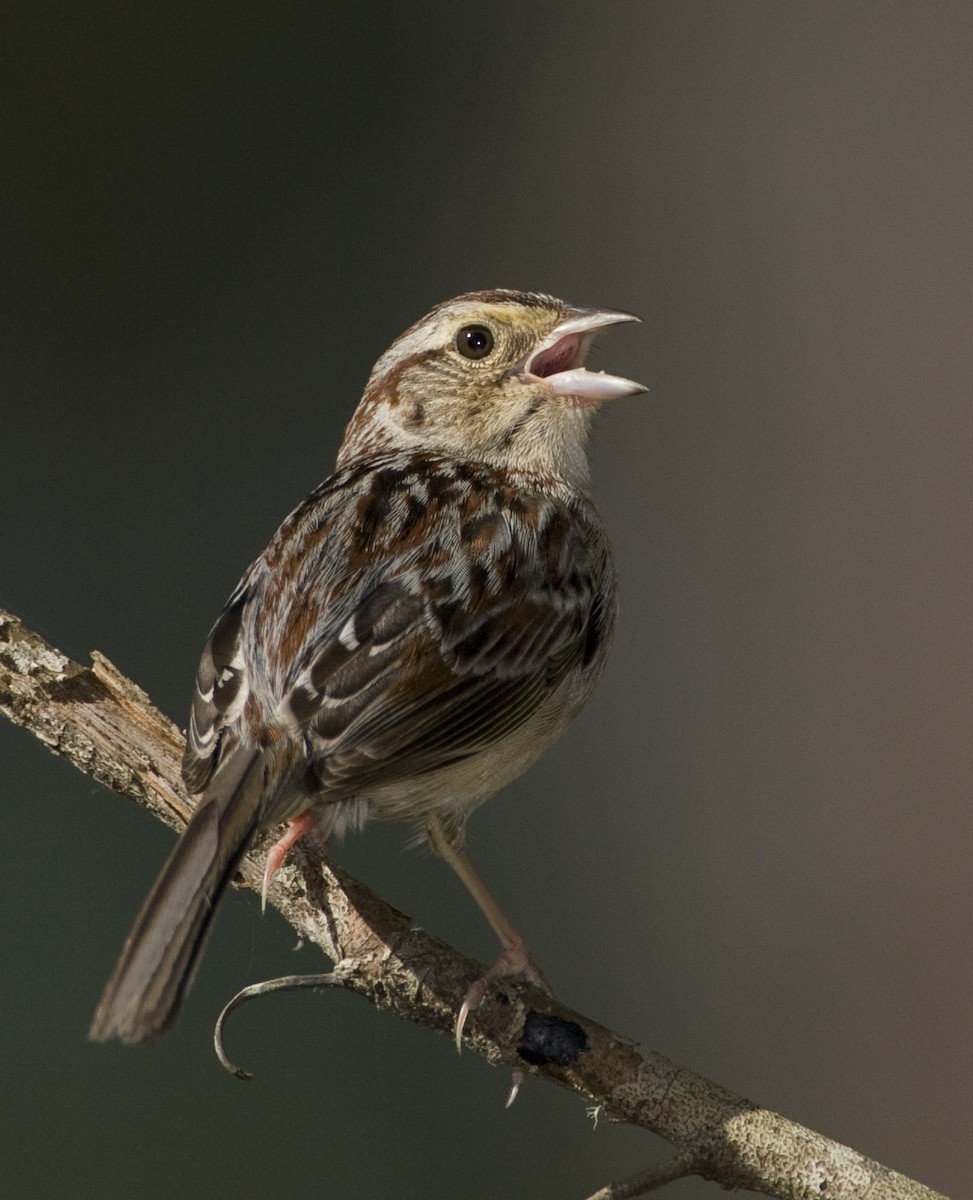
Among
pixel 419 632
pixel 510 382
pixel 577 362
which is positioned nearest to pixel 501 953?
pixel 419 632

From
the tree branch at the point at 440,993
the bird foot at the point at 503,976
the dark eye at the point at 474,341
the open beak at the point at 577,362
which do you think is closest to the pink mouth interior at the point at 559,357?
the open beak at the point at 577,362

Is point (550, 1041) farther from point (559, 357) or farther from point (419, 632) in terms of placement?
point (559, 357)

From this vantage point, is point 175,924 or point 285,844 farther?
point 285,844

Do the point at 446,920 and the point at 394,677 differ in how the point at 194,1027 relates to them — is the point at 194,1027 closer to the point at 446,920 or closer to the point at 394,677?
the point at 446,920

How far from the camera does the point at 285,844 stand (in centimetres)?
338

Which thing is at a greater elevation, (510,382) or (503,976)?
(510,382)

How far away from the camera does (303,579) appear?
353 cm

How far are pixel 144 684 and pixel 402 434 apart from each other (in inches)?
94.2

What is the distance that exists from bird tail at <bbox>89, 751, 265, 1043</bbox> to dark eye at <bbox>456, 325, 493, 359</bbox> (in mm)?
1610

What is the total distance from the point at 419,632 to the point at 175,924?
91 cm

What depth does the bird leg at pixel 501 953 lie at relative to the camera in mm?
3127

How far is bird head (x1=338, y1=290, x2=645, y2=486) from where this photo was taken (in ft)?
13.3

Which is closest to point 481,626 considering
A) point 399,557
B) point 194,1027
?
point 399,557

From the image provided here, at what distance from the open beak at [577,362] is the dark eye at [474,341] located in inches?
4.5
